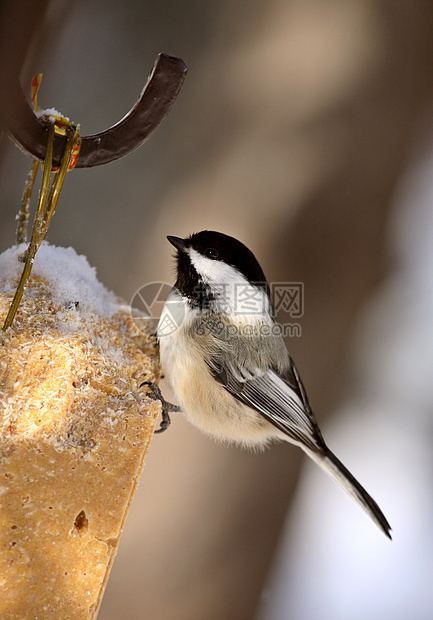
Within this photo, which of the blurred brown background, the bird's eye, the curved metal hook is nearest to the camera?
the curved metal hook

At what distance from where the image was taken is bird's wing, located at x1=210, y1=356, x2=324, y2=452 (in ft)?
3.20

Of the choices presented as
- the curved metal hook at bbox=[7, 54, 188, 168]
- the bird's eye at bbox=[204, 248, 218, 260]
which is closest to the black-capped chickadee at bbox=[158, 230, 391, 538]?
the bird's eye at bbox=[204, 248, 218, 260]

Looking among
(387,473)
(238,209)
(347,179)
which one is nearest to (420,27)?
(347,179)

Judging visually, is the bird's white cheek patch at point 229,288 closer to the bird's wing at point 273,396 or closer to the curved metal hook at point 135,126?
the bird's wing at point 273,396

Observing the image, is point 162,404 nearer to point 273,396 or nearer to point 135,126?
point 273,396

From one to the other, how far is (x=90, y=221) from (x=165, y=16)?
0.59m

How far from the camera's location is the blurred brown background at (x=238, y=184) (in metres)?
1.26

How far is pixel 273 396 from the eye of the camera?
1010 mm

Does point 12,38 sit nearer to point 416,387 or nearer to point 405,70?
point 405,70

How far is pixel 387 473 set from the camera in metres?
1.71

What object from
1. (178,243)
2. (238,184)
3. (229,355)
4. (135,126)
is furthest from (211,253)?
(238,184)

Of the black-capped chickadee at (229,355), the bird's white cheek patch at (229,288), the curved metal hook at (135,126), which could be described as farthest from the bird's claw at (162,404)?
the curved metal hook at (135,126)

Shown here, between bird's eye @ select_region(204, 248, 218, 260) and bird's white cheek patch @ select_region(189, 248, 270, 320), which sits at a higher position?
bird's eye @ select_region(204, 248, 218, 260)

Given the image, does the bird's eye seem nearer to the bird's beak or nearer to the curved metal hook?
the bird's beak
